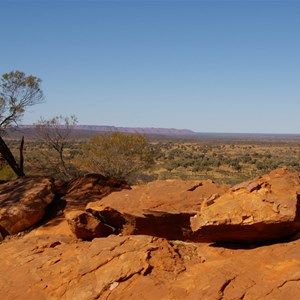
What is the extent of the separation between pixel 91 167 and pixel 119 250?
1628 cm

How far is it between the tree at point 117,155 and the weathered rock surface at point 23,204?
37.4 feet

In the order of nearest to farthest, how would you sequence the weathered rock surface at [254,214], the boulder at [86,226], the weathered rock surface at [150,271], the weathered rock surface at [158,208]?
the weathered rock surface at [150,271] → the weathered rock surface at [254,214] → the weathered rock surface at [158,208] → the boulder at [86,226]

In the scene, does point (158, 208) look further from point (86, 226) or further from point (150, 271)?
point (150, 271)

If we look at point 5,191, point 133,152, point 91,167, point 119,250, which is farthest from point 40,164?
point 119,250

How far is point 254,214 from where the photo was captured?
589 centimetres

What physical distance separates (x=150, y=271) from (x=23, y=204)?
4779mm

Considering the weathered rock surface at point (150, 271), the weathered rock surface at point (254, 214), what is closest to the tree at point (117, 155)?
the weathered rock surface at point (150, 271)

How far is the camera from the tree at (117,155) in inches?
866

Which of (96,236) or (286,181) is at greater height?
(286,181)

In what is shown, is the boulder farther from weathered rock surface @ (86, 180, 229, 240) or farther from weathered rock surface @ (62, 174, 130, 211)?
weathered rock surface @ (62, 174, 130, 211)

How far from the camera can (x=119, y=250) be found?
6.22 meters

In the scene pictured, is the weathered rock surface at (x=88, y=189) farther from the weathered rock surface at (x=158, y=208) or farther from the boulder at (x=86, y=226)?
the boulder at (x=86, y=226)

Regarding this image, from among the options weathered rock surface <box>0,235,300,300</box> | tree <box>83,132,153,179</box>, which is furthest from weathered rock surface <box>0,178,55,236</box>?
tree <box>83,132,153,179</box>

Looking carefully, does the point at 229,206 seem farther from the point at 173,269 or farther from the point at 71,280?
the point at 71,280
